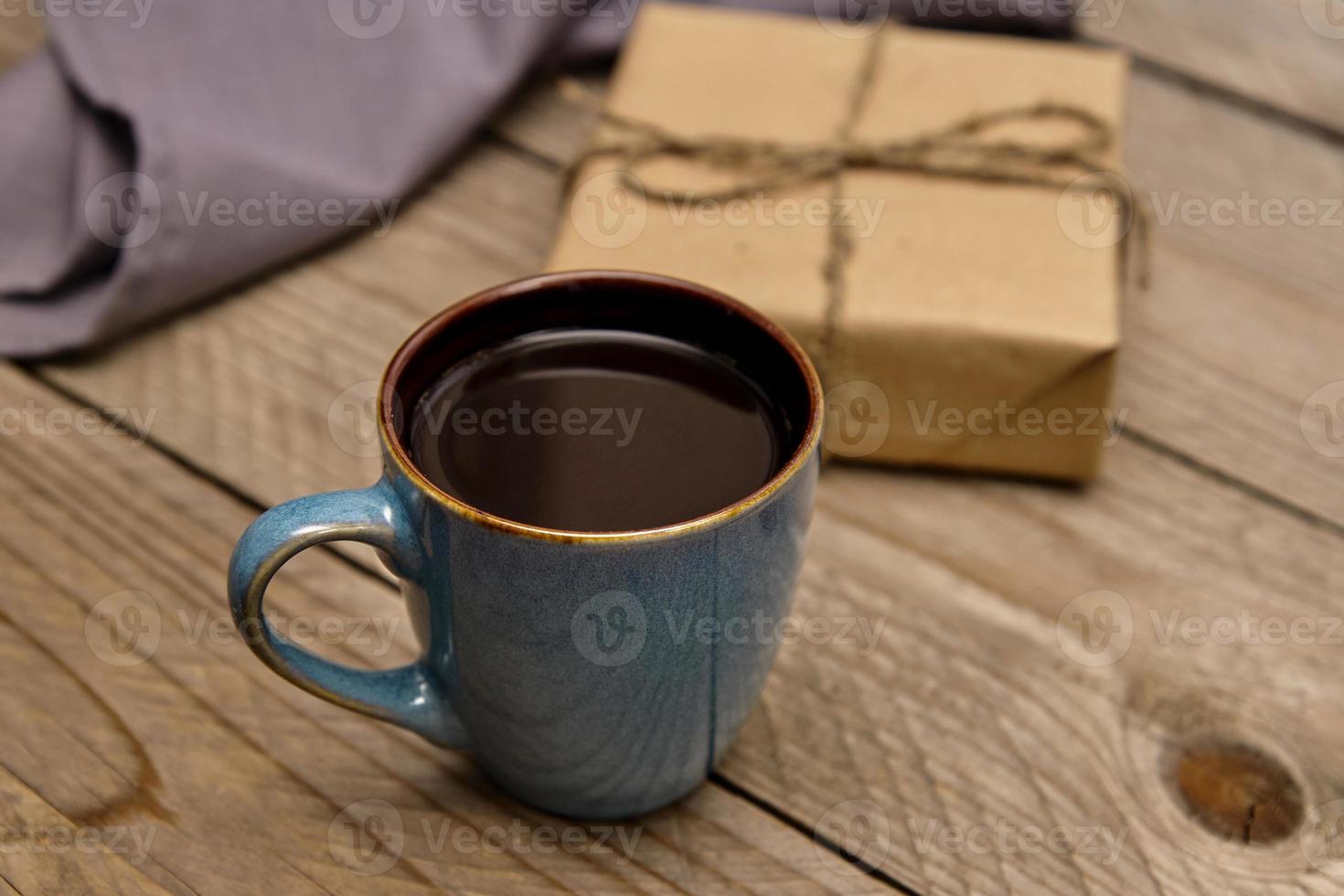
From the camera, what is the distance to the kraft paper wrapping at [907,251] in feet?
2.47

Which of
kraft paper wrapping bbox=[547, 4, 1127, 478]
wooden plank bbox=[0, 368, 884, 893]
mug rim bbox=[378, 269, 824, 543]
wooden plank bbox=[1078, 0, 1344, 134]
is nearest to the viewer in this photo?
mug rim bbox=[378, 269, 824, 543]

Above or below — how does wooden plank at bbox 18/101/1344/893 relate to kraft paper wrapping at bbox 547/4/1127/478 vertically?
below

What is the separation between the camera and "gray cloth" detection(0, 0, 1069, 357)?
0.82 m

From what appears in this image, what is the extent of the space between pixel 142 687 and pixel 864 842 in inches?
14.0

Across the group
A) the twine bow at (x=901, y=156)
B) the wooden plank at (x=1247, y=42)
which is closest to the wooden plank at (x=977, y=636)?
the twine bow at (x=901, y=156)

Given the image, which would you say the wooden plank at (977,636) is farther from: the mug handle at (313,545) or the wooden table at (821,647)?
the mug handle at (313,545)

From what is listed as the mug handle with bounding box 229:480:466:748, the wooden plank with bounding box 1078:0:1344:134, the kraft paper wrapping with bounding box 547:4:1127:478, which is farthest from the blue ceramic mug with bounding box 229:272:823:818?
the wooden plank with bounding box 1078:0:1344:134

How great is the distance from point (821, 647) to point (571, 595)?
0.79 feet

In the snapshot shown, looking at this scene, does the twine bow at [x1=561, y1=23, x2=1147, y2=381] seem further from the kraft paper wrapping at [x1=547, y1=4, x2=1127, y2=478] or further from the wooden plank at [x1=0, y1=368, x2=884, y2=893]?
the wooden plank at [x1=0, y1=368, x2=884, y2=893]

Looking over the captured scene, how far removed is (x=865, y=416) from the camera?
0.78m

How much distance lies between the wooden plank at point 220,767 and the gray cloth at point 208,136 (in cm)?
18

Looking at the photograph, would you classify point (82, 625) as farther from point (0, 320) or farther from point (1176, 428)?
point (1176, 428)

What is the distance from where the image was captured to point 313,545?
50cm

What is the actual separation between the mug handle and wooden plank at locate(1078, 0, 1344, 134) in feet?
2.83
